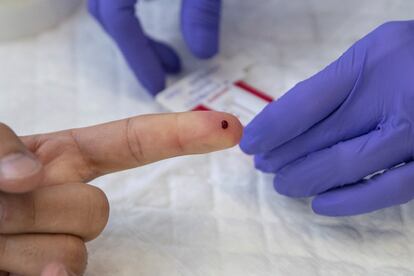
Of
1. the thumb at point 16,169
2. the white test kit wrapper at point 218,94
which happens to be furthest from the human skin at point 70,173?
the white test kit wrapper at point 218,94

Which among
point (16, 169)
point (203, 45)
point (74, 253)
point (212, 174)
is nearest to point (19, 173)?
point (16, 169)

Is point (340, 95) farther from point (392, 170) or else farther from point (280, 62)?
point (280, 62)

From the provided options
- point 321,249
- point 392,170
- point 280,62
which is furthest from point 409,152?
point 280,62

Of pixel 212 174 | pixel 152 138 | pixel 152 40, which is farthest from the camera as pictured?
pixel 152 40

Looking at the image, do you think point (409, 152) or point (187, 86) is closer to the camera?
point (409, 152)

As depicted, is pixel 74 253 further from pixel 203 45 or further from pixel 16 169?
pixel 203 45

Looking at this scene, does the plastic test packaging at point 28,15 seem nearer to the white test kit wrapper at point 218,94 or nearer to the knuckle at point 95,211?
the white test kit wrapper at point 218,94

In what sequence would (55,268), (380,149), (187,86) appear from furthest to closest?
(187,86) < (380,149) < (55,268)
